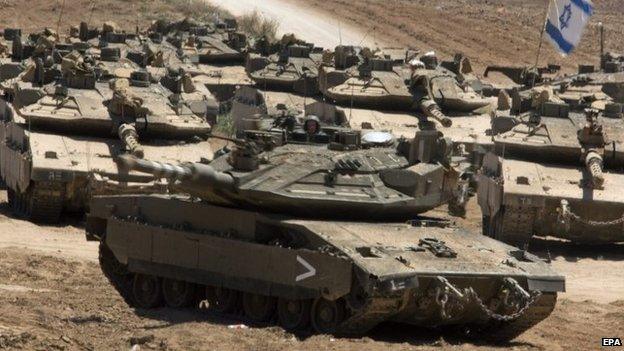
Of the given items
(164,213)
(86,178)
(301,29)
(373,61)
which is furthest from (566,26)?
(301,29)

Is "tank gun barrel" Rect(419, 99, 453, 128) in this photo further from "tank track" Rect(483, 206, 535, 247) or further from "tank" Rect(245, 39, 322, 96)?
"tank track" Rect(483, 206, 535, 247)

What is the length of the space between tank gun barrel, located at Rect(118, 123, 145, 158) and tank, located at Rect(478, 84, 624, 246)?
5839 millimetres

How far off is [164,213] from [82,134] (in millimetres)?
9618

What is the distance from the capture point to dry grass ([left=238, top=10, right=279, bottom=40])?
69625 millimetres

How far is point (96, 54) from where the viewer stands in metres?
42.1

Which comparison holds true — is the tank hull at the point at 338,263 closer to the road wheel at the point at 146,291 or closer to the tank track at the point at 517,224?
the road wheel at the point at 146,291

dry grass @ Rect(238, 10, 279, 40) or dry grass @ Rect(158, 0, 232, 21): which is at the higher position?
dry grass @ Rect(158, 0, 232, 21)

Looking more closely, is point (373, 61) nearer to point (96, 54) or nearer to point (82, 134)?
point (96, 54)

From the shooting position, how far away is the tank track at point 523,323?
68.3 feet

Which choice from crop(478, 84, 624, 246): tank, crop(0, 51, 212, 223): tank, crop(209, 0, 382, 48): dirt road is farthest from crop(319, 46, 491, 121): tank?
crop(209, 0, 382, 48): dirt road

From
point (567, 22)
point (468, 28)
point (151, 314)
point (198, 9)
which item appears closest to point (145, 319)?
point (151, 314)

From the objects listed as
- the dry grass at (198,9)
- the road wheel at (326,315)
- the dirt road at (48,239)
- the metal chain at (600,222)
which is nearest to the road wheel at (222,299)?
the road wheel at (326,315)

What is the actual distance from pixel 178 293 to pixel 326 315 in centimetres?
302

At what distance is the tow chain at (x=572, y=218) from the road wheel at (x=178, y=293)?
27.7 ft
